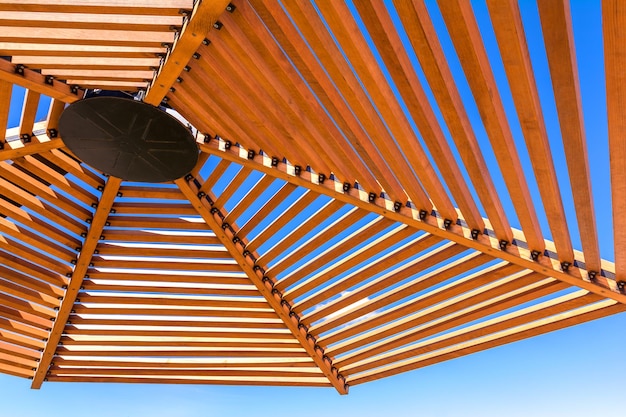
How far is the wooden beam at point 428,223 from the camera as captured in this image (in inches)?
276

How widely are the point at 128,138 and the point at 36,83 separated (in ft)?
3.84

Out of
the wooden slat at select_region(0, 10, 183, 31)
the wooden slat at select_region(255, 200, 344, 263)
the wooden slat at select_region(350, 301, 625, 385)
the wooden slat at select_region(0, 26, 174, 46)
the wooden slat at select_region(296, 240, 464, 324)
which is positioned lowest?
the wooden slat at select_region(350, 301, 625, 385)

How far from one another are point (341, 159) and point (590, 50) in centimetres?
304

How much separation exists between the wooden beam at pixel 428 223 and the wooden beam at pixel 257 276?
4.88ft

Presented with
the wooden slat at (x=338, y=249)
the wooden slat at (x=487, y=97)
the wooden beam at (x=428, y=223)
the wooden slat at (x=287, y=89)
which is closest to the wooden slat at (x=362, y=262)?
the wooden slat at (x=338, y=249)

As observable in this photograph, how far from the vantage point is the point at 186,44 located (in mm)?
5125

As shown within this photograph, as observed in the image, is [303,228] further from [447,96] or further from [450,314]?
[447,96]

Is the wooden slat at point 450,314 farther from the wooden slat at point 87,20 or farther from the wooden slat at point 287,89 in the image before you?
the wooden slat at point 87,20

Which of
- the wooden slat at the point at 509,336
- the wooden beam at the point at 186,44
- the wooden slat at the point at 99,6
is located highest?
the wooden slat at the point at 99,6

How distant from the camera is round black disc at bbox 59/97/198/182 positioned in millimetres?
6219

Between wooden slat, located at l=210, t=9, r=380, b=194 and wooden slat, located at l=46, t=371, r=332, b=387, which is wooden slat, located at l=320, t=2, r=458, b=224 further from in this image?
wooden slat, located at l=46, t=371, r=332, b=387

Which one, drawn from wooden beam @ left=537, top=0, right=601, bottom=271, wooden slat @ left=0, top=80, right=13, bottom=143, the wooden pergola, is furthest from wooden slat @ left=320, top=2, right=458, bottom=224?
wooden slat @ left=0, top=80, right=13, bottom=143

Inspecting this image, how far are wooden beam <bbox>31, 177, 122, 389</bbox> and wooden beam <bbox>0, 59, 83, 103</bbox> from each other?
5.75ft

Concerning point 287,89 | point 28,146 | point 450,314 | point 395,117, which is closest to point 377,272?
point 450,314
